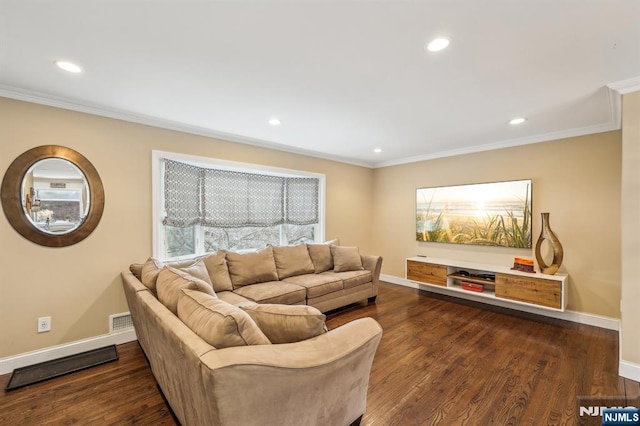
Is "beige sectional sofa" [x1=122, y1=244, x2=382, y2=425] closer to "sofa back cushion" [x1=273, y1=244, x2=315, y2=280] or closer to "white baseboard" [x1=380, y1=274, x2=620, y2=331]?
"sofa back cushion" [x1=273, y1=244, x2=315, y2=280]

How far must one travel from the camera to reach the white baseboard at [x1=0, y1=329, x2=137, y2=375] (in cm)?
239

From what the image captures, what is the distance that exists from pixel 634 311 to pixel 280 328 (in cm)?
293

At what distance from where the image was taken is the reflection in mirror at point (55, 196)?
2.51m

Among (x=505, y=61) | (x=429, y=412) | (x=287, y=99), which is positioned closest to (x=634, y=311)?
(x=429, y=412)

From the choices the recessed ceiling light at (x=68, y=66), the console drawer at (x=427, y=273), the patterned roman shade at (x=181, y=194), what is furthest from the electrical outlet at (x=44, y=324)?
the console drawer at (x=427, y=273)

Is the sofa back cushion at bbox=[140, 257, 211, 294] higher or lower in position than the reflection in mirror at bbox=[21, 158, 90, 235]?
lower

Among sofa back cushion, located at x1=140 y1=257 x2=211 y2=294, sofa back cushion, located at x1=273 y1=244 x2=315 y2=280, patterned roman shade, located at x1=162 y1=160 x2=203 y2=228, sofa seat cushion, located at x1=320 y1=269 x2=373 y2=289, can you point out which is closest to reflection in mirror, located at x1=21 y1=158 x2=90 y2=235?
patterned roman shade, located at x1=162 y1=160 x2=203 y2=228

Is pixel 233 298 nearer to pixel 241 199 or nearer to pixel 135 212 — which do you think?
pixel 135 212

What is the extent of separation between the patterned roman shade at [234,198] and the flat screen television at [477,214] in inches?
79.9

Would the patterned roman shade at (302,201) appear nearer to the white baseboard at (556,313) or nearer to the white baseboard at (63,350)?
the white baseboard at (556,313)

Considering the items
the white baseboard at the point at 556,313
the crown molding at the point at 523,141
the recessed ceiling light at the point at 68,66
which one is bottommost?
the white baseboard at the point at 556,313

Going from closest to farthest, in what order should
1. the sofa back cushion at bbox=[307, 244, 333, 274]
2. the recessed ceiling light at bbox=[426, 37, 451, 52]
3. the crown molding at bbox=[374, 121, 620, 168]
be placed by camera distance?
the recessed ceiling light at bbox=[426, 37, 451, 52] < the crown molding at bbox=[374, 121, 620, 168] < the sofa back cushion at bbox=[307, 244, 333, 274]

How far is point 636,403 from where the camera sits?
1.97 m

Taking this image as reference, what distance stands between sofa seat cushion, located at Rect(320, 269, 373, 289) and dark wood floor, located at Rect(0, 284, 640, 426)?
798 millimetres
